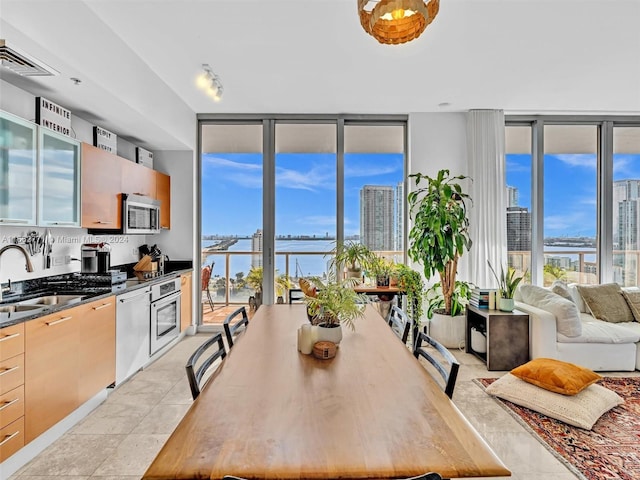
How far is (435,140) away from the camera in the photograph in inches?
186

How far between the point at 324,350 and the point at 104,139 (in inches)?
127

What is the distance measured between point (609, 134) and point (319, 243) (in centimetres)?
403

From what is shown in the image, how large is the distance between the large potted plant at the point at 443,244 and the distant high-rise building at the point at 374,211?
0.56m

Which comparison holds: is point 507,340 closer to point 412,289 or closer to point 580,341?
point 580,341

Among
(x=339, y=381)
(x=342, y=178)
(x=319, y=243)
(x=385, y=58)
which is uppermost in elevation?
(x=385, y=58)

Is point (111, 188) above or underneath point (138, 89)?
underneath

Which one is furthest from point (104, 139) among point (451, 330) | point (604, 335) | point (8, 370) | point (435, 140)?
point (604, 335)

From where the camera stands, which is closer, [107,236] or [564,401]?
[564,401]

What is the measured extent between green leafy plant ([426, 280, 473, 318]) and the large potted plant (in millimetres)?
12

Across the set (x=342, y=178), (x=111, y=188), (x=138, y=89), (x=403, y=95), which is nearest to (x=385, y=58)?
(x=403, y=95)

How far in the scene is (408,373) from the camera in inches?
58.6

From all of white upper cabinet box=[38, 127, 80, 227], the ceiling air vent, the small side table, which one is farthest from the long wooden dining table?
the small side table

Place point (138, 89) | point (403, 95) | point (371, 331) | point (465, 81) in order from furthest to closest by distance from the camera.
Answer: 1. point (403, 95)
2. point (465, 81)
3. point (138, 89)
4. point (371, 331)

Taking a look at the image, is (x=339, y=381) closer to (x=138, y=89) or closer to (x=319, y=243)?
(x=138, y=89)
